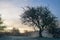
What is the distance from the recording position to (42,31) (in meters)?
24.2

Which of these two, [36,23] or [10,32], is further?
[36,23]

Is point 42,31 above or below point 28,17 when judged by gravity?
below

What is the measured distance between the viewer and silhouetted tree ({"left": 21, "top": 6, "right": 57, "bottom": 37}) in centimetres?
2545

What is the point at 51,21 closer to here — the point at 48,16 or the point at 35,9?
the point at 48,16

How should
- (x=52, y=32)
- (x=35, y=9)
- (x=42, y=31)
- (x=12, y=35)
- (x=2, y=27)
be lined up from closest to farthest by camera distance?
(x=12, y=35) < (x=2, y=27) < (x=52, y=32) < (x=42, y=31) < (x=35, y=9)

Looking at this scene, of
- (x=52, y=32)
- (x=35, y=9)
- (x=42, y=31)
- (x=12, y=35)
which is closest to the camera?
(x=12, y=35)

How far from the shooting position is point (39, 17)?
26578mm

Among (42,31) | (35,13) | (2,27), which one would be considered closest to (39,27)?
(42,31)

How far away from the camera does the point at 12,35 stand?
606 inches

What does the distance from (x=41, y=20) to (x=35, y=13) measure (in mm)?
2423

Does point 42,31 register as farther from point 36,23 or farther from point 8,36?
point 8,36

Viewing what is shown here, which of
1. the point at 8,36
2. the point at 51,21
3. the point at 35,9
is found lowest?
the point at 8,36

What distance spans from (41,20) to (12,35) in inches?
441

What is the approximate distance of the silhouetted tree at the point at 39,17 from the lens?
83.5 feet
